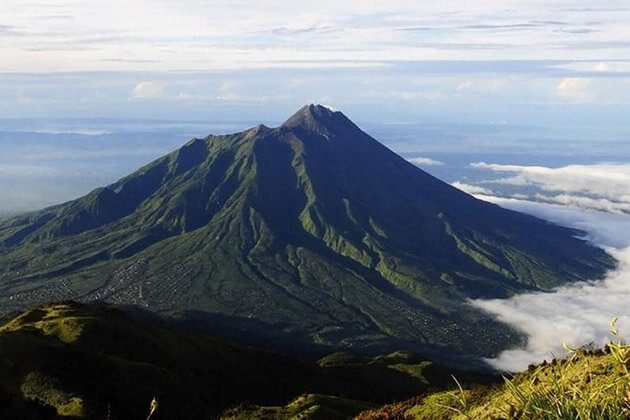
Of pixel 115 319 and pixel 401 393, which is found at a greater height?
pixel 115 319

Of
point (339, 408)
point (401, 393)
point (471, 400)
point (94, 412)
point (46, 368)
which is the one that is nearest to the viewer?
point (471, 400)

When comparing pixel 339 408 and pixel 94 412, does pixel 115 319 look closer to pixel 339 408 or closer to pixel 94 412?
pixel 94 412

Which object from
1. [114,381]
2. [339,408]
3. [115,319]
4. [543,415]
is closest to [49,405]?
[114,381]

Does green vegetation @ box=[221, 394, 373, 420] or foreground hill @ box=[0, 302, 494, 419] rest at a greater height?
green vegetation @ box=[221, 394, 373, 420]

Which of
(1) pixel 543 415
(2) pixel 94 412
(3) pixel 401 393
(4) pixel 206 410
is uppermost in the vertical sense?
(1) pixel 543 415

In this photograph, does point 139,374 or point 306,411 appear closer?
point 306,411

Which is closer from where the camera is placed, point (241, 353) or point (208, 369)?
point (208, 369)

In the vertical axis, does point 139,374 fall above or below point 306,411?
below

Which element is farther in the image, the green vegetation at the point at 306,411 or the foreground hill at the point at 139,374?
the foreground hill at the point at 139,374
